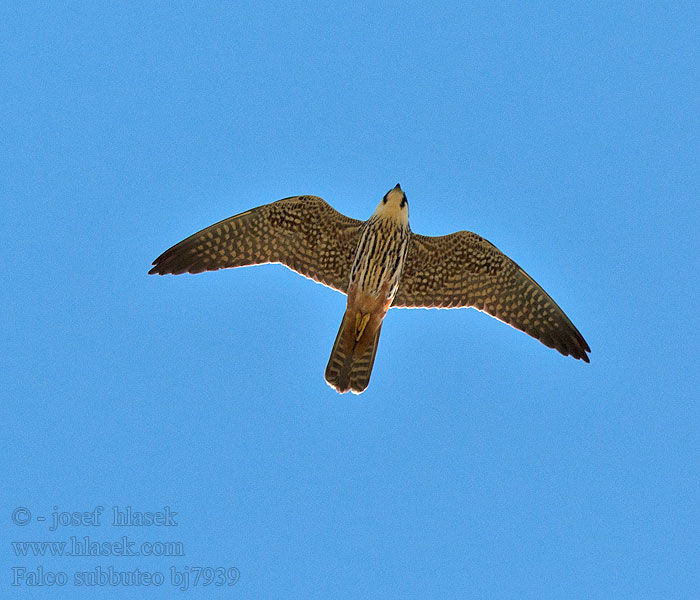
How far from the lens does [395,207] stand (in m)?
9.19

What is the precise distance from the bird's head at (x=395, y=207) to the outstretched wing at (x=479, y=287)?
1.55ft

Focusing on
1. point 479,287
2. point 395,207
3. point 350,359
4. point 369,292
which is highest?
point 395,207

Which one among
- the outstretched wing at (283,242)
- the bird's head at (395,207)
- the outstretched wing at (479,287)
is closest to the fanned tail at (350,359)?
the outstretched wing at (283,242)

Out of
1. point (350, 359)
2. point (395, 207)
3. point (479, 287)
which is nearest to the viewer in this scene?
point (350, 359)

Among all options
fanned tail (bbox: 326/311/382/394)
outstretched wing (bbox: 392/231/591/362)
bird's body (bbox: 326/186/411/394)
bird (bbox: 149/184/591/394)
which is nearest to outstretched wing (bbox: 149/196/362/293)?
bird (bbox: 149/184/591/394)

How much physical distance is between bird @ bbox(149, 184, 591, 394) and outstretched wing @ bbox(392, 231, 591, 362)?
0.01 metres

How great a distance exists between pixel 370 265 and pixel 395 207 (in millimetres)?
784

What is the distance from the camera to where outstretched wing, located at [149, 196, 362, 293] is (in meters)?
9.37

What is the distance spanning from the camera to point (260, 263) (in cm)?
948

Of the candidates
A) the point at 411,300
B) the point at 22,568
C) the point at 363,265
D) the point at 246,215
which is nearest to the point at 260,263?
the point at 246,215

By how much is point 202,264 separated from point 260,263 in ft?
2.38

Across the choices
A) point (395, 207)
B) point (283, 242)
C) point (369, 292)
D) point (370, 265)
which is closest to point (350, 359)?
point (369, 292)

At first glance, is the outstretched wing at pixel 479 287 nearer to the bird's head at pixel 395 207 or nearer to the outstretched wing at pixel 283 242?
the bird's head at pixel 395 207

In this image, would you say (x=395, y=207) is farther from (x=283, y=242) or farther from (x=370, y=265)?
(x=283, y=242)
